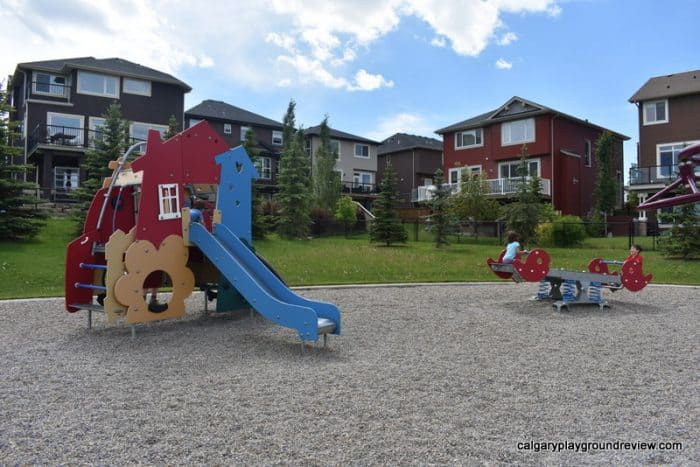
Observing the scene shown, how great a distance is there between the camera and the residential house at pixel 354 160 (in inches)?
1874

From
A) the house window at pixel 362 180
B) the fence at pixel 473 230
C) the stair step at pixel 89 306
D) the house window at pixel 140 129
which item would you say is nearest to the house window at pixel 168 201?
the stair step at pixel 89 306

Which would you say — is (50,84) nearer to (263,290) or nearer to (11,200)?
(11,200)

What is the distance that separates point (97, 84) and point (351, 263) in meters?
27.2

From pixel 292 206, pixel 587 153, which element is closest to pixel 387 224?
pixel 292 206

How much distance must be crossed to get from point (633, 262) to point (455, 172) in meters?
30.2

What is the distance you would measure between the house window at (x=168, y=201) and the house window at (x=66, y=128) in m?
30.0

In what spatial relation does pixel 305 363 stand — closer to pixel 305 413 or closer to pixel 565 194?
pixel 305 413

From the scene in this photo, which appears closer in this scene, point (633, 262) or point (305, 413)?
point (305, 413)

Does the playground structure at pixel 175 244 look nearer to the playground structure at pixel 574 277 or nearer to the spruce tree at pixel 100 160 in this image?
the playground structure at pixel 574 277

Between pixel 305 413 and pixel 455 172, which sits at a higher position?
pixel 455 172

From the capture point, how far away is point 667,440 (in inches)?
145

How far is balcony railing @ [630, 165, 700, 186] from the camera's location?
103ft

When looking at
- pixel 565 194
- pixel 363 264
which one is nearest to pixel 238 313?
pixel 363 264

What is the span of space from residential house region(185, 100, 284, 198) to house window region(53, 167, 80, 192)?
10.6 metres
